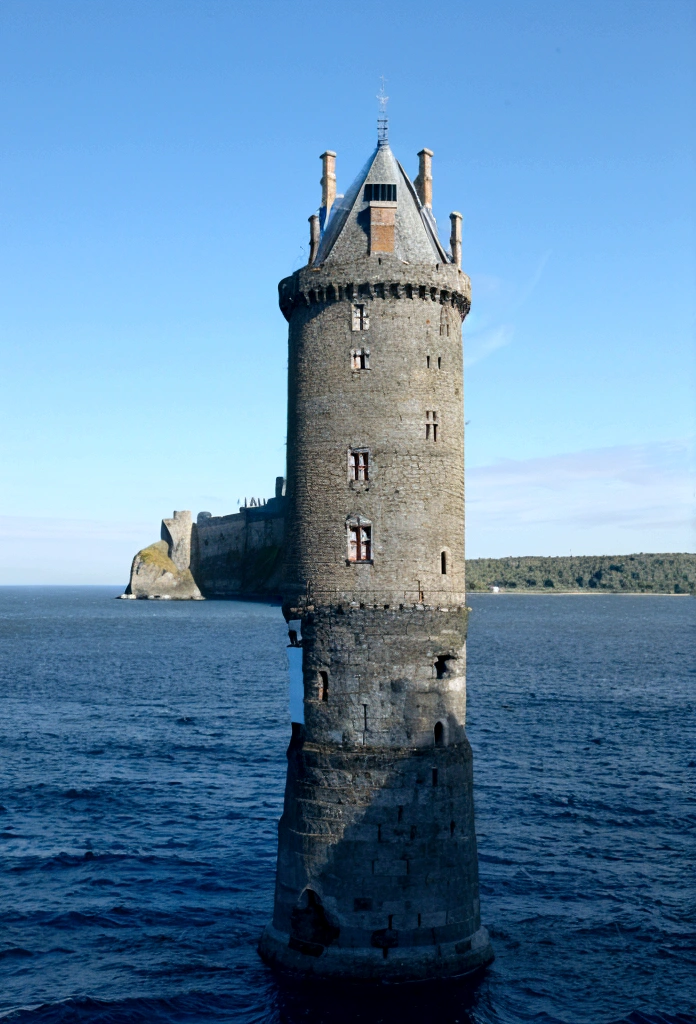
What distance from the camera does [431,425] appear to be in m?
27.5

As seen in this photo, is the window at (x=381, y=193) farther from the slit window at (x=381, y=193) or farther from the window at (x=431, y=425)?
the window at (x=431, y=425)

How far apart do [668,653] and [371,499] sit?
10332 centimetres

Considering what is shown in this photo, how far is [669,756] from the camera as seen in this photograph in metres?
55.1

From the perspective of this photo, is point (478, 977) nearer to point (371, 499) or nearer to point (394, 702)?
point (394, 702)

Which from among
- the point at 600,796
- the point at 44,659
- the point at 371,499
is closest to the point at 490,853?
the point at 600,796

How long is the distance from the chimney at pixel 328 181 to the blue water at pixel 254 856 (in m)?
23.0

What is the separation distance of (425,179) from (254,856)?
2620cm

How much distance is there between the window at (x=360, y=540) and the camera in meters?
26.7

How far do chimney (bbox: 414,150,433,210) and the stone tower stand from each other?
204cm

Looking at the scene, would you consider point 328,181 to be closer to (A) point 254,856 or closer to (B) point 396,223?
(B) point 396,223

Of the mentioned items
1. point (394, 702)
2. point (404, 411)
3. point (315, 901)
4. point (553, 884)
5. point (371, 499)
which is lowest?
point (553, 884)

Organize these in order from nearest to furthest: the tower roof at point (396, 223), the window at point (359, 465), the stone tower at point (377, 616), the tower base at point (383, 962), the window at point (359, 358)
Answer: the tower base at point (383, 962)
the stone tower at point (377, 616)
the window at point (359, 465)
the window at point (359, 358)
the tower roof at point (396, 223)

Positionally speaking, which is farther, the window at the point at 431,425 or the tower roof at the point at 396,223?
the tower roof at the point at 396,223

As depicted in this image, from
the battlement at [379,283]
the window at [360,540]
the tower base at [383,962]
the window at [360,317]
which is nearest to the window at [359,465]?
the window at [360,540]
